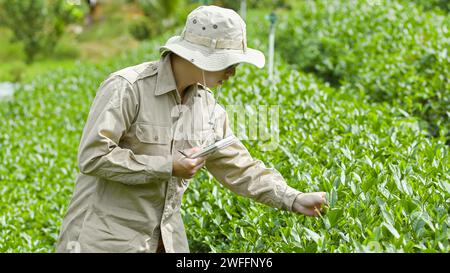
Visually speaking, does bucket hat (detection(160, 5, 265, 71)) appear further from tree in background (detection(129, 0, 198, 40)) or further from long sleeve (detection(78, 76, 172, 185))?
tree in background (detection(129, 0, 198, 40))

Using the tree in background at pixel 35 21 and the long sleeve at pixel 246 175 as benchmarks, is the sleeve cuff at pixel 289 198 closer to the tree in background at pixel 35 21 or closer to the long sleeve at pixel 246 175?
the long sleeve at pixel 246 175

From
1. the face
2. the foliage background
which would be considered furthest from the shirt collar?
the foliage background

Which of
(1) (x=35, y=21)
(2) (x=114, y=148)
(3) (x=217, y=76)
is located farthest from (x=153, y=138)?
(1) (x=35, y=21)

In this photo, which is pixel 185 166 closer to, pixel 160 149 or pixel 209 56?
pixel 160 149

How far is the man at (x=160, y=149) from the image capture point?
7.18 feet

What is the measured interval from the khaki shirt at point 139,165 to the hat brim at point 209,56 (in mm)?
126

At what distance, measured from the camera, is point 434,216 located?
85.4 inches

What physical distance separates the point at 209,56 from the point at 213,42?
5 cm

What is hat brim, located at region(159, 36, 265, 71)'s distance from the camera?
2186 mm

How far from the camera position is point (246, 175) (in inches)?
99.6

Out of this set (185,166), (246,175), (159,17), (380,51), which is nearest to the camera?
(185,166)
